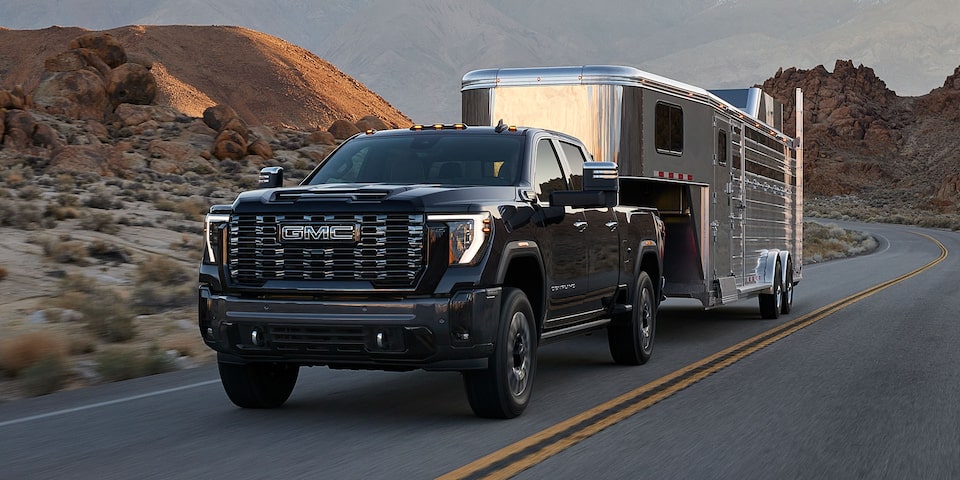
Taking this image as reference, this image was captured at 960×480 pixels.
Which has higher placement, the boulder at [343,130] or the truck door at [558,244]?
the boulder at [343,130]

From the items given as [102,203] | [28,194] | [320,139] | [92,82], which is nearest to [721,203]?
[102,203]

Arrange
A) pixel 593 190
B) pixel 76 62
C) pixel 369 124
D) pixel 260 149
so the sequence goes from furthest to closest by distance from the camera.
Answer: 1. pixel 369 124
2. pixel 76 62
3. pixel 260 149
4. pixel 593 190

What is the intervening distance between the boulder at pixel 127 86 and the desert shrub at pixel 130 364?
5689 cm

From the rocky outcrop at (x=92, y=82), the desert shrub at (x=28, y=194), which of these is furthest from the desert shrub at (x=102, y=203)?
the rocky outcrop at (x=92, y=82)

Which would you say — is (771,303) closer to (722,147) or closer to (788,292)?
(788,292)

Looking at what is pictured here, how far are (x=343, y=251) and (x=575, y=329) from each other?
274 cm

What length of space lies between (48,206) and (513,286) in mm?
21315

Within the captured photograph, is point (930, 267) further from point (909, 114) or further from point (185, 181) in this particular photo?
point (909, 114)

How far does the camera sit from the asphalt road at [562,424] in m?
6.78

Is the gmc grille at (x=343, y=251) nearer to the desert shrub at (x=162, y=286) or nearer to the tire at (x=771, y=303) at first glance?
the desert shrub at (x=162, y=286)

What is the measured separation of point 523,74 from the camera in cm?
1337

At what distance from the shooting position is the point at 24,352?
36.8ft

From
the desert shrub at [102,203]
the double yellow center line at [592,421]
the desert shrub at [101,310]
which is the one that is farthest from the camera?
the desert shrub at [102,203]

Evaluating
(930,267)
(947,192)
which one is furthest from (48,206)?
(947,192)
